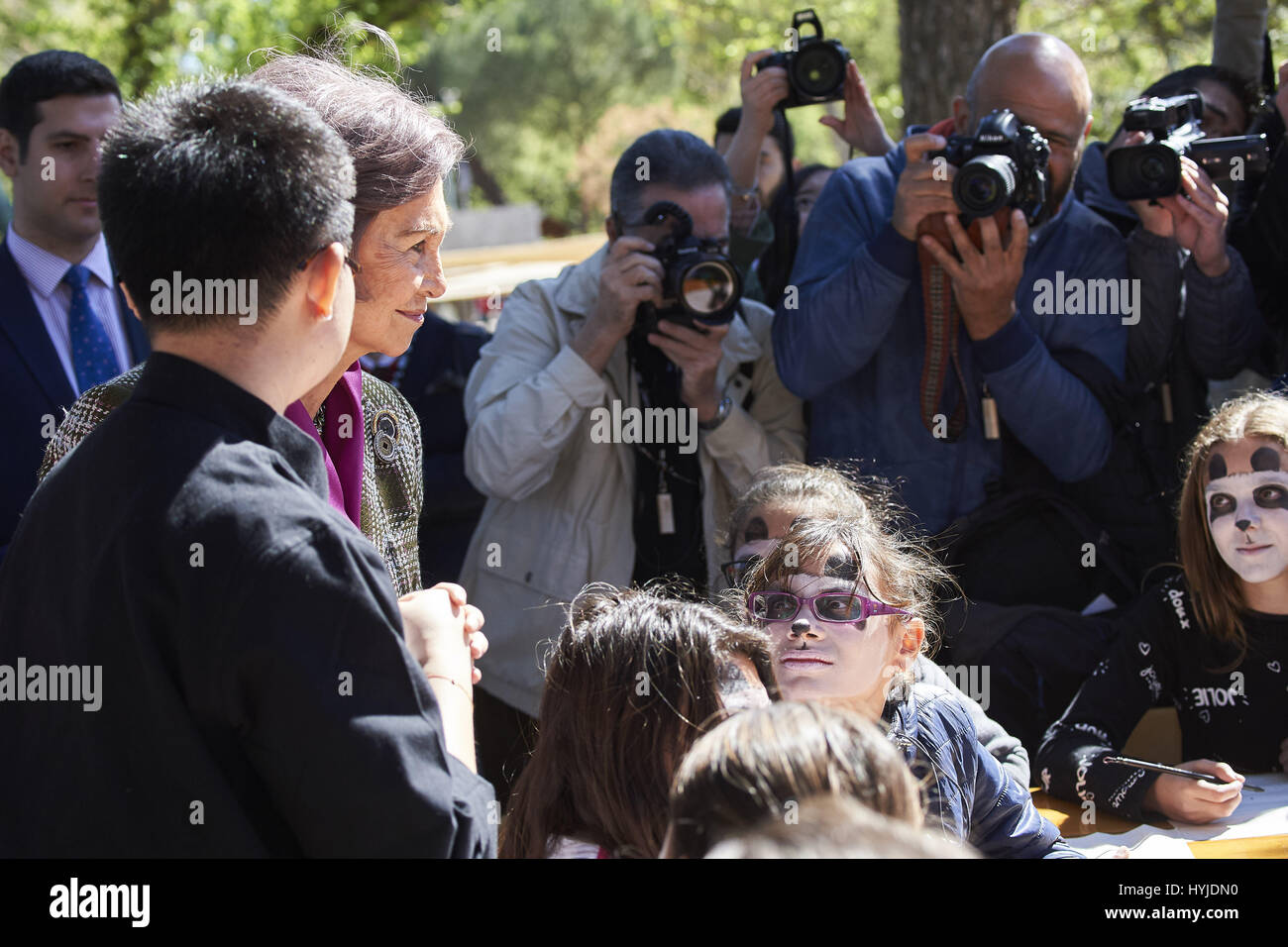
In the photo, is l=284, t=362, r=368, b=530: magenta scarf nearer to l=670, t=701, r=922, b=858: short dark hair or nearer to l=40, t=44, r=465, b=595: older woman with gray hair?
l=40, t=44, r=465, b=595: older woman with gray hair

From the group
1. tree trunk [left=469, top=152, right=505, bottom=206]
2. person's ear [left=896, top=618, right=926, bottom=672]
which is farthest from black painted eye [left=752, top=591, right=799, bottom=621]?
tree trunk [left=469, top=152, right=505, bottom=206]

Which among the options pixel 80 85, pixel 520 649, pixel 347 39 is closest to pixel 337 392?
pixel 347 39

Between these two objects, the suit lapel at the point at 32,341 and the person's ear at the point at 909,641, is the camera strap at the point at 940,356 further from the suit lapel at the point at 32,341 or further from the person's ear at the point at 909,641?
the suit lapel at the point at 32,341

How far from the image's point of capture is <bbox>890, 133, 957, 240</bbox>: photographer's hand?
2.94 meters

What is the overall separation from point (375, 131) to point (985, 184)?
1532 mm

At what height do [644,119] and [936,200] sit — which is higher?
[644,119]

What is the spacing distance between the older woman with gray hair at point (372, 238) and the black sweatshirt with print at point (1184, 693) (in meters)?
1.45

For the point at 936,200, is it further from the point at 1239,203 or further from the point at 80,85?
the point at 80,85

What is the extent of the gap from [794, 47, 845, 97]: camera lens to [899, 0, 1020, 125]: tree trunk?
1.93 meters

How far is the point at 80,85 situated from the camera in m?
3.49

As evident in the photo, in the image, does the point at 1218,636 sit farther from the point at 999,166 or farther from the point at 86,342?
the point at 86,342

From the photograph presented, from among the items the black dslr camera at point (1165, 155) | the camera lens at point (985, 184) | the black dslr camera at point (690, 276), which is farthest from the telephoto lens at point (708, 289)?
the black dslr camera at point (1165, 155)

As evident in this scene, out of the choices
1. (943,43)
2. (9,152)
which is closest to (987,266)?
(9,152)
